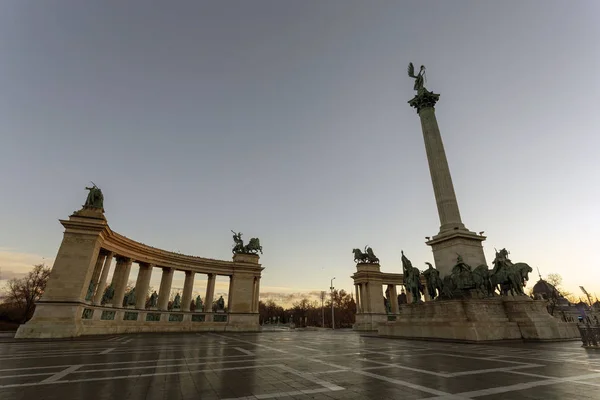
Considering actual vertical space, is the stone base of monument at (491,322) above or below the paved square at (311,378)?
above

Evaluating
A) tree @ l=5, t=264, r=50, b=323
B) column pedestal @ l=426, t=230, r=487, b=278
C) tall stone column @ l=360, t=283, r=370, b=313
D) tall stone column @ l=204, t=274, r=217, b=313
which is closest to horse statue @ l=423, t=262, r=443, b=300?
column pedestal @ l=426, t=230, r=487, b=278

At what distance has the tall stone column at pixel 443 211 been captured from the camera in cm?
2519

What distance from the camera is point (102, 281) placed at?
34.8 m

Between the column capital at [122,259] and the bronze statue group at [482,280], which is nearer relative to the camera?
the bronze statue group at [482,280]

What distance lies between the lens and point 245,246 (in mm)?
52781

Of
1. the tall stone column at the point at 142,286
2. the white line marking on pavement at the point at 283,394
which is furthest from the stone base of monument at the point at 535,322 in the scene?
the tall stone column at the point at 142,286

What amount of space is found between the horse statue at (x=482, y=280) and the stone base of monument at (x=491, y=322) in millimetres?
903

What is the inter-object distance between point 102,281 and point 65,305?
7966 mm

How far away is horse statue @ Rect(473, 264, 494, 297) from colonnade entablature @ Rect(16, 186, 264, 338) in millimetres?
35256

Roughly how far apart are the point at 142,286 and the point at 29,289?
117 feet

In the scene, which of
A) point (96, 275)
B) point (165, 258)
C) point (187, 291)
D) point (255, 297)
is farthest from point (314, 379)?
point (255, 297)

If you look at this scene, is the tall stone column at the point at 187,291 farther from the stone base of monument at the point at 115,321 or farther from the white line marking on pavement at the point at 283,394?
the white line marking on pavement at the point at 283,394

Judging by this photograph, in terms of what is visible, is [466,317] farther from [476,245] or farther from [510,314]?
[476,245]

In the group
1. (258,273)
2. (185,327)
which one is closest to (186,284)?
(185,327)
